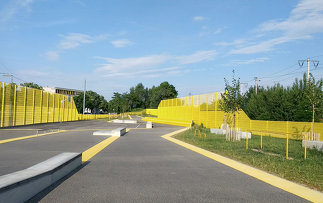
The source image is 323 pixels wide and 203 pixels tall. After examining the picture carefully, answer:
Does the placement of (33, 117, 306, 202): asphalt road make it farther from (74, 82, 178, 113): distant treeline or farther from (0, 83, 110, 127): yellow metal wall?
(74, 82, 178, 113): distant treeline

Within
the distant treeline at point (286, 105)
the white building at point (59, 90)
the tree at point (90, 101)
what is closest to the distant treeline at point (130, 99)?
the tree at point (90, 101)

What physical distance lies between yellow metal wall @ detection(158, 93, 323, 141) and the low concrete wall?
9.18 m

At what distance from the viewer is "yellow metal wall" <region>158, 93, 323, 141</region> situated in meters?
21.4

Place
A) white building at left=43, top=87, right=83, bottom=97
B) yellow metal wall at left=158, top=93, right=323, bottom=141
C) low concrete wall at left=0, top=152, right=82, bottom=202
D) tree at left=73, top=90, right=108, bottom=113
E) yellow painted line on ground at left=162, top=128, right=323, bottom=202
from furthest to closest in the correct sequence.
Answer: white building at left=43, top=87, right=83, bottom=97 < tree at left=73, top=90, right=108, bottom=113 < yellow metal wall at left=158, top=93, right=323, bottom=141 < yellow painted line on ground at left=162, top=128, right=323, bottom=202 < low concrete wall at left=0, top=152, right=82, bottom=202

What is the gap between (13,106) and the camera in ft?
98.0

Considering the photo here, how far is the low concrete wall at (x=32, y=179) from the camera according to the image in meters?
4.45

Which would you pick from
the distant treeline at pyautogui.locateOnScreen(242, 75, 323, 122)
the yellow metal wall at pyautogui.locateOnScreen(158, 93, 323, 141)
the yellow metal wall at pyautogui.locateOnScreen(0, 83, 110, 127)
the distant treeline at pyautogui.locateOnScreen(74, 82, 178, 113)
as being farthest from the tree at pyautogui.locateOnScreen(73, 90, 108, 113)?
the distant treeline at pyautogui.locateOnScreen(242, 75, 323, 122)

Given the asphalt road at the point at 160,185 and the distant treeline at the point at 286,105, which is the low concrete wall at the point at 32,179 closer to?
the asphalt road at the point at 160,185

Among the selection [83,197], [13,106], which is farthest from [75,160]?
[13,106]

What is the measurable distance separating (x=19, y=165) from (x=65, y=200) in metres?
4.02

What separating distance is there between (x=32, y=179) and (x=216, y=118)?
27685 millimetres

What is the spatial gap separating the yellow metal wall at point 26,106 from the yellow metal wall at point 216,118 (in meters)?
21.8

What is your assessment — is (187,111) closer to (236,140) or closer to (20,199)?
(236,140)

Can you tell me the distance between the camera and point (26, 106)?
109 feet
